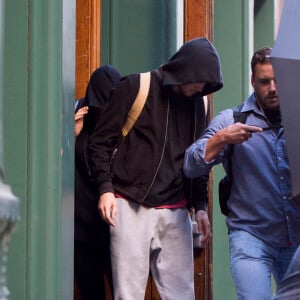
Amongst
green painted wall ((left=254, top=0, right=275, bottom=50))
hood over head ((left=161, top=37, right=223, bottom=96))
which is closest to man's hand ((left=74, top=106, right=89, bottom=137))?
hood over head ((left=161, top=37, right=223, bottom=96))

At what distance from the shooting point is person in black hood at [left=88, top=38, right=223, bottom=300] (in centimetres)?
538

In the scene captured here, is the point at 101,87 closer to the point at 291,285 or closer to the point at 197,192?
the point at 197,192

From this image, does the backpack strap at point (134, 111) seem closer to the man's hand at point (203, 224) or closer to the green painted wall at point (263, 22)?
the man's hand at point (203, 224)

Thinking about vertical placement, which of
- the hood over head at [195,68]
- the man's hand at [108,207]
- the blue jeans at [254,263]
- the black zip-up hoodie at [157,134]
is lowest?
the blue jeans at [254,263]

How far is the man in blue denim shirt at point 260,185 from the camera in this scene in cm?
524

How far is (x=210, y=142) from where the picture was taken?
5090 millimetres

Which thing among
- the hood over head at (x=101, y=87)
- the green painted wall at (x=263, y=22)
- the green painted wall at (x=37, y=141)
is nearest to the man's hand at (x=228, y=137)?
the green painted wall at (x=37, y=141)

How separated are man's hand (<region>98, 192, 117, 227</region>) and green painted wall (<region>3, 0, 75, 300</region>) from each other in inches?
6.6

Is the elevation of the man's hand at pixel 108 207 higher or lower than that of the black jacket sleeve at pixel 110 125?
lower

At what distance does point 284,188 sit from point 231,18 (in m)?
3.74

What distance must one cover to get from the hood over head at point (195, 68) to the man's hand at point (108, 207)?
66 centimetres

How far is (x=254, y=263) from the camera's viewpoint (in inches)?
203

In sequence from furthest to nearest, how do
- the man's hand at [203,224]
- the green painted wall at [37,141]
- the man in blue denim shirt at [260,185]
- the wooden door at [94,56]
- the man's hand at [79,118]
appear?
the wooden door at [94,56] < the man's hand at [79,118] < the man's hand at [203,224] < the man in blue denim shirt at [260,185] < the green painted wall at [37,141]

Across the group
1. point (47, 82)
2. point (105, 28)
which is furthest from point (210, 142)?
point (105, 28)
